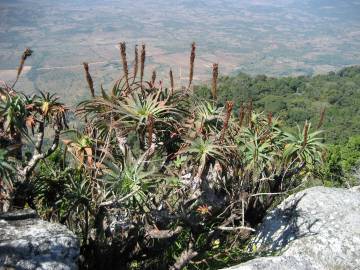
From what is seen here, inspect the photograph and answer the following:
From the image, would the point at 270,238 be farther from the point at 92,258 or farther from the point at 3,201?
the point at 3,201

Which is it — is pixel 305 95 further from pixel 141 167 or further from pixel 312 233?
pixel 141 167

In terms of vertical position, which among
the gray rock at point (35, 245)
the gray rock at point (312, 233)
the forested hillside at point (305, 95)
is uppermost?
the gray rock at point (35, 245)

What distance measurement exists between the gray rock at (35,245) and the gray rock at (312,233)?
130 centimetres

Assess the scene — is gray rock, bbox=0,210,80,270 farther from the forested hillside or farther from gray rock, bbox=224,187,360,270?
the forested hillside

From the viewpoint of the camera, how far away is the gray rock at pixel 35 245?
271cm

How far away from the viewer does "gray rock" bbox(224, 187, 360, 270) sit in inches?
145

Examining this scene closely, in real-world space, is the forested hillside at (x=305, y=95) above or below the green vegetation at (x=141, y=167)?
below

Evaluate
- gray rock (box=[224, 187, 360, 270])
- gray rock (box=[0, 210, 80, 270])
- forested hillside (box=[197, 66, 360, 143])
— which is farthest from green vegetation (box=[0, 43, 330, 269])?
forested hillside (box=[197, 66, 360, 143])

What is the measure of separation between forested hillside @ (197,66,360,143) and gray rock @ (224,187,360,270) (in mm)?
28680

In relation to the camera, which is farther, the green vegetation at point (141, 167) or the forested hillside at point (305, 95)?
the forested hillside at point (305, 95)

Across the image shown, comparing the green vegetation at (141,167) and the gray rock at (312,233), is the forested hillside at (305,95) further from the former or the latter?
the green vegetation at (141,167)

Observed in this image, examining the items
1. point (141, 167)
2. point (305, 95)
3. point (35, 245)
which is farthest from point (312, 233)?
point (305, 95)

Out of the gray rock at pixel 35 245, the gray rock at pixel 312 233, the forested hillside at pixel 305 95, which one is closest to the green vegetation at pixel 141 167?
the gray rock at pixel 312 233

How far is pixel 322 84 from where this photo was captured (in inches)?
2689
